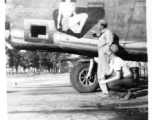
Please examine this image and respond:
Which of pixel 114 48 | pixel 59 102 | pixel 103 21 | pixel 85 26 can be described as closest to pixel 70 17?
pixel 85 26

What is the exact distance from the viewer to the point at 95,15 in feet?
5.49

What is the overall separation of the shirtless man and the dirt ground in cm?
38

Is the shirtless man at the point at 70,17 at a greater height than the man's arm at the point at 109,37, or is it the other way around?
the shirtless man at the point at 70,17

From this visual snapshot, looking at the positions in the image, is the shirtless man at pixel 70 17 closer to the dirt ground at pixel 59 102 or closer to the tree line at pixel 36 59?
the tree line at pixel 36 59

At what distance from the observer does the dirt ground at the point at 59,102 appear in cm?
157

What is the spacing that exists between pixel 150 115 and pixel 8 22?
129cm

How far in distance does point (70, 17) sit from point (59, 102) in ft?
2.18

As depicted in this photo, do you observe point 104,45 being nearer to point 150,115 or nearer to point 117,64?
point 117,64

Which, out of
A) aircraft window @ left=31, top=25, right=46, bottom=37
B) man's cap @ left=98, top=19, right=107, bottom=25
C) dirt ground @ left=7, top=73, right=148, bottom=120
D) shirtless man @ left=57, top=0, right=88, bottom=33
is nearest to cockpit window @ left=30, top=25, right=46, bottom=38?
aircraft window @ left=31, top=25, right=46, bottom=37

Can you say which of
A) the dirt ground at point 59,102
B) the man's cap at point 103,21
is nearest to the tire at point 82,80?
the dirt ground at point 59,102

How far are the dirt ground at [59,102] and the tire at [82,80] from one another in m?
0.04

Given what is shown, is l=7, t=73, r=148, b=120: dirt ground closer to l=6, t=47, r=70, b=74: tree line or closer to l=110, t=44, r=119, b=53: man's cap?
l=6, t=47, r=70, b=74: tree line

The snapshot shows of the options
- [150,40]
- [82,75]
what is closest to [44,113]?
[82,75]

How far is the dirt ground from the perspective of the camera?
1.57 metres
